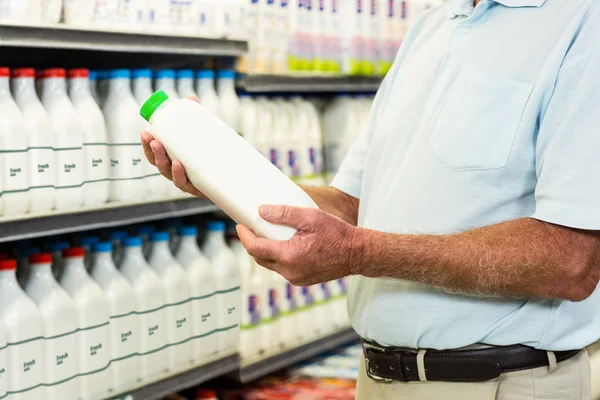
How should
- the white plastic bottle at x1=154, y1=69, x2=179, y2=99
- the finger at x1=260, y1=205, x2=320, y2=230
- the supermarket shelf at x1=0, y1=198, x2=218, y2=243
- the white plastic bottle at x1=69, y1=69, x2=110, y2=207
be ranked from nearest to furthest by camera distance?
the finger at x1=260, y1=205, x2=320, y2=230, the supermarket shelf at x1=0, y1=198, x2=218, y2=243, the white plastic bottle at x1=69, y1=69, x2=110, y2=207, the white plastic bottle at x1=154, y1=69, x2=179, y2=99

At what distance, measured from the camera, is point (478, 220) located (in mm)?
1448

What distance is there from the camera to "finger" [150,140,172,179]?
4.65ft

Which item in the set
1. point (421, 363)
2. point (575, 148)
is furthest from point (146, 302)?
point (575, 148)

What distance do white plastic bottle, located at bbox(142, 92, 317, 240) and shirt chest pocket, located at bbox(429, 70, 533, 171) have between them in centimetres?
31

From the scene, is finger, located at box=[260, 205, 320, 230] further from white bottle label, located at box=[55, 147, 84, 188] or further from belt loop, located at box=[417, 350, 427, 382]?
white bottle label, located at box=[55, 147, 84, 188]

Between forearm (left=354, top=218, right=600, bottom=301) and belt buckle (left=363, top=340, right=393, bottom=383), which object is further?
belt buckle (left=363, top=340, right=393, bottom=383)

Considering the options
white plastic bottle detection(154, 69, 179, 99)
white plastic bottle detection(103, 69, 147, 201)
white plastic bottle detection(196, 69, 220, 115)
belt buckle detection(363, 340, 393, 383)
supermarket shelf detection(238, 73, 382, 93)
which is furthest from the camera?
supermarket shelf detection(238, 73, 382, 93)

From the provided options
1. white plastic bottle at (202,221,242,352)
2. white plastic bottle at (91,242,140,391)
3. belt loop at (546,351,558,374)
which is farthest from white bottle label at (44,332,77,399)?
belt loop at (546,351,558,374)

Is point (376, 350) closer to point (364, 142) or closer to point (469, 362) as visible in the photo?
point (469, 362)

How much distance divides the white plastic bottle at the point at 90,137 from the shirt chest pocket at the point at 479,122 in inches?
39.8

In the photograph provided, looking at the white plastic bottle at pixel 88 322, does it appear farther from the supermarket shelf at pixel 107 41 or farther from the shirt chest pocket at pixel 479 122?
the shirt chest pocket at pixel 479 122

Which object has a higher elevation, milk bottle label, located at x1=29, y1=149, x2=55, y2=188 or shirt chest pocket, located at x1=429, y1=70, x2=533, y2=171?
shirt chest pocket, located at x1=429, y1=70, x2=533, y2=171

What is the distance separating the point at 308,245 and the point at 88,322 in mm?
1042

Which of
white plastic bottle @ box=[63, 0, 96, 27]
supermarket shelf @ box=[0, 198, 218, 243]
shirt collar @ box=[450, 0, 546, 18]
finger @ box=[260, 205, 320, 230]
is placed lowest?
supermarket shelf @ box=[0, 198, 218, 243]
